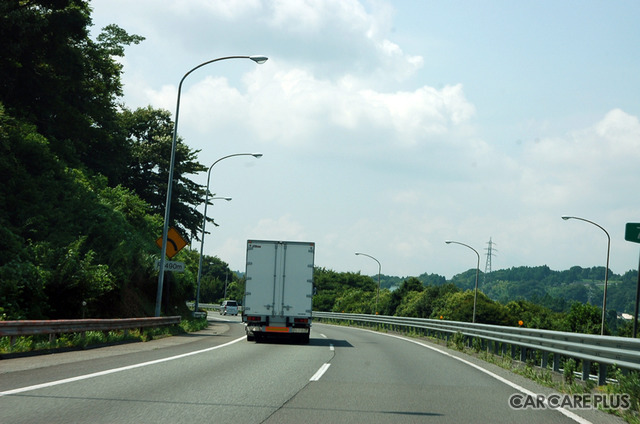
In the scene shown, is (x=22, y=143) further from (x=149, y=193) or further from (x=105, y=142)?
(x=149, y=193)

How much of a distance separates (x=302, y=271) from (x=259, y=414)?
14.6 meters

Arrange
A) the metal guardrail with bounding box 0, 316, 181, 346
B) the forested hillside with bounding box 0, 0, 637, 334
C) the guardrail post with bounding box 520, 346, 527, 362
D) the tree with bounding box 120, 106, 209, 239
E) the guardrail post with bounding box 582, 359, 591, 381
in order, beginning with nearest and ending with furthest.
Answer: the guardrail post with bounding box 582, 359, 591, 381 → the metal guardrail with bounding box 0, 316, 181, 346 → the guardrail post with bounding box 520, 346, 527, 362 → the forested hillside with bounding box 0, 0, 637, 334 → the tree with bounding box 120, 106, 209, 239

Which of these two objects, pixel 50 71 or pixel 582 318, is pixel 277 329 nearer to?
pixel 50 71

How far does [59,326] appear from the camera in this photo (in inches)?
601

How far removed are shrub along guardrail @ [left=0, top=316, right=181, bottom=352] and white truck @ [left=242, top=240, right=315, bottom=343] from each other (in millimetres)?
3634

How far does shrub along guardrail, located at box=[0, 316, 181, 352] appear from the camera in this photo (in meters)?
13.3

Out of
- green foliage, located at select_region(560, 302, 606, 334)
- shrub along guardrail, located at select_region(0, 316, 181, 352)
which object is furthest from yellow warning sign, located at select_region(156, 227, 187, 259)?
green foliage, located at select_region(560, 302, 606, 334)

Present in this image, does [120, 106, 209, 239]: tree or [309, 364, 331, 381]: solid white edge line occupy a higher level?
[120, 106, 209, 239]: tree

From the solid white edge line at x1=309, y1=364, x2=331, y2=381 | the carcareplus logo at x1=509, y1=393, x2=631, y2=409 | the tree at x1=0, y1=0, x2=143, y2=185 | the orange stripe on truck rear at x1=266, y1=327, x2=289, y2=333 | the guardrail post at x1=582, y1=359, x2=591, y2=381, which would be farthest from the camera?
the tree at x1=0, y1=0, x2=143, y2=185

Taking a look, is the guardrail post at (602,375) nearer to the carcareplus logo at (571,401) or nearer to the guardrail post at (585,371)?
the carcareplus logo at (571,401)

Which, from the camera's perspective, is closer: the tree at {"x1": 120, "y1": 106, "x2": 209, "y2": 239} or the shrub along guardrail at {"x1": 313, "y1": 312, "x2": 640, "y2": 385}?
the shrub along guardrail at {"x1": 313, "y1": 312, "x2": 640, "y2": 385}

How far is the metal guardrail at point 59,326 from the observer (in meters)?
13.3

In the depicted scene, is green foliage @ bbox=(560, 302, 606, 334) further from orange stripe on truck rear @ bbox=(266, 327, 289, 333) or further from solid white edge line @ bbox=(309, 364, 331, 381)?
solid white edge line @ bbox=(309, 364, 331, 381)

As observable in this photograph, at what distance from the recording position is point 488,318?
A: 3563 inches
